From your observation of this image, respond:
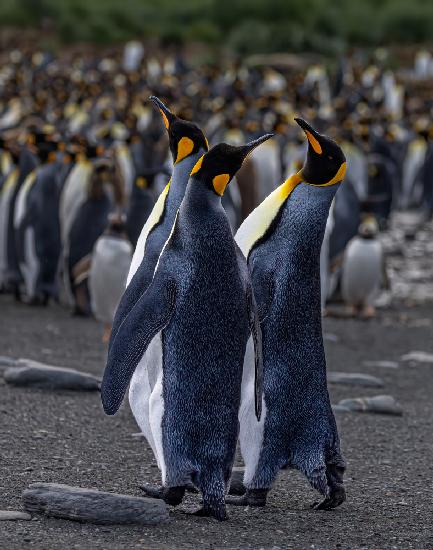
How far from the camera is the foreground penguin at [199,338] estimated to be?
423 cm

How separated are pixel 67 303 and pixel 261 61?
90.8 feet

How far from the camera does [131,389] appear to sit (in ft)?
14.7

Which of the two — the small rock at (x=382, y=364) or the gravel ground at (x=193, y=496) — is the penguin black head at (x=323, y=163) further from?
the small rock at (x=382, y=364)

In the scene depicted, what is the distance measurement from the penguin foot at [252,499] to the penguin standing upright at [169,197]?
0.81 m

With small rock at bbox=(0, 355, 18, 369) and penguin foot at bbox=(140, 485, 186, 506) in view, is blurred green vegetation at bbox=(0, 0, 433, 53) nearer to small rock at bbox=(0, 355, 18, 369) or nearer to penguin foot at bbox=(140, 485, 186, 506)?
small rock at bbox=(0, 355, 18, 369)

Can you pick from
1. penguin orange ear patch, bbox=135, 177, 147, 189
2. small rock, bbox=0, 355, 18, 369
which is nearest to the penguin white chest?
small rock, bbox=0, 355, 18, 369

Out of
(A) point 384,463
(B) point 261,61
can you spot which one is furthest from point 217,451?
(B) point 261,61

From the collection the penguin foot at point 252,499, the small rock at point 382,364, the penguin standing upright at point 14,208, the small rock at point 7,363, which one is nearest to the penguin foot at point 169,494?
the penguin foot at point 252,499

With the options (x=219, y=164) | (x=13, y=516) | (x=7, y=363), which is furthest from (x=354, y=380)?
(x=13, y=516)

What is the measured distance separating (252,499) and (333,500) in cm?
27

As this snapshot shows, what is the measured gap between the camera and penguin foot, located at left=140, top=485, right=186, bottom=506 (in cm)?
425

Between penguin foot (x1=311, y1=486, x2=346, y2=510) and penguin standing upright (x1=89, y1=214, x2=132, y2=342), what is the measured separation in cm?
454

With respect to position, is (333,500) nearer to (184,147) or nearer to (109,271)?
(184,147)

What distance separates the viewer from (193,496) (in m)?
4.63
